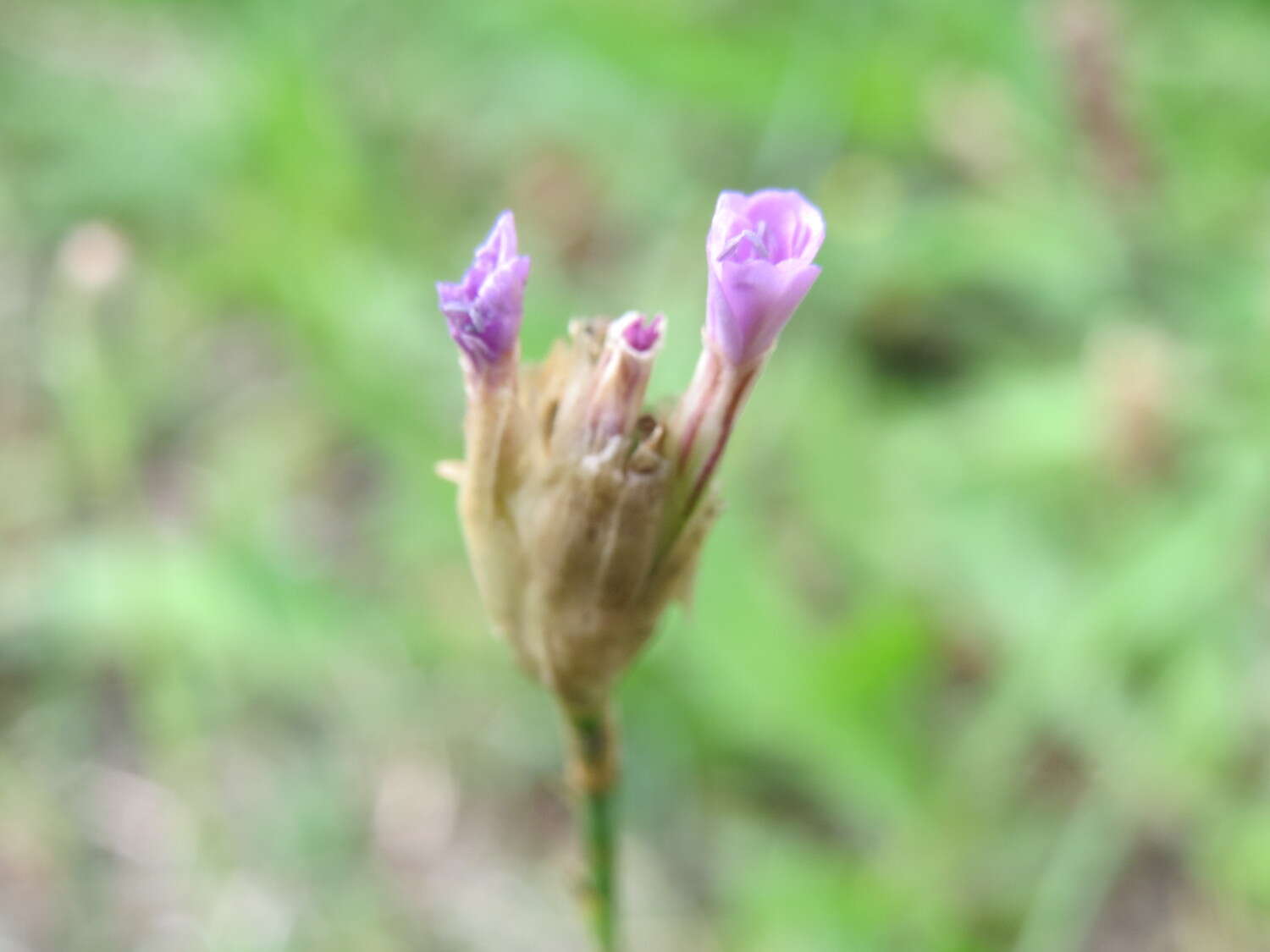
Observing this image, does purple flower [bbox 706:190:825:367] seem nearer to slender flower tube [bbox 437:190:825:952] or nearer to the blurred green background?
slender flower tube [bbox 437:190:825:952]

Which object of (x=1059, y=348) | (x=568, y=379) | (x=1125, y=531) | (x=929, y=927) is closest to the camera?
(x=568, y=379)

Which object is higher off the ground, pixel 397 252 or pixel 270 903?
pixel 397 252

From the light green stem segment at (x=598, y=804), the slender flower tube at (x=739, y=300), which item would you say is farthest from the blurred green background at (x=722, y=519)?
the slender flower tube at (x=739, y=300)

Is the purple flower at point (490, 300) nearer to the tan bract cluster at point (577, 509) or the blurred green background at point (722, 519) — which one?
the tan bract cluster at point (577, 509)

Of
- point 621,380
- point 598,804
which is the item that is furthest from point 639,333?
point 598,804

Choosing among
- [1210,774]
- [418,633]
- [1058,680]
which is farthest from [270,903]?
[1210,774]

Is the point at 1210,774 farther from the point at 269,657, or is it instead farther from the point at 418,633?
the point at 269,657
